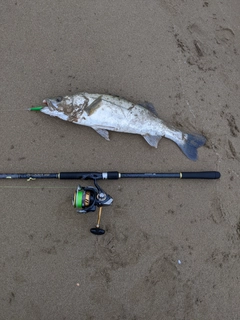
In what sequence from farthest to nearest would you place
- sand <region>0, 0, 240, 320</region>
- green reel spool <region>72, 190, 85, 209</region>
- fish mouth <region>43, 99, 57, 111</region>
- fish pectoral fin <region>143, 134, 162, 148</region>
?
fish pectoral fin <region>143, 134, 162, 148</region>
fish mouth <region>43, 99, 57, 111</region>
sand <region>0, 0, 240, 320</region>
green reel spool <region>72, 190, 85, 209</region>

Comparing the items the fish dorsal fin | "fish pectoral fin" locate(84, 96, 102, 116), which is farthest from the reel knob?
the fish dorsal fin

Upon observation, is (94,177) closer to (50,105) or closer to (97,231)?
(97,231)

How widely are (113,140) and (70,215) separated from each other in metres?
0.91

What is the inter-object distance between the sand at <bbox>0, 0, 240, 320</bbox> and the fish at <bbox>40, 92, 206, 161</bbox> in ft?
0.33

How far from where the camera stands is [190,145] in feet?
10.8

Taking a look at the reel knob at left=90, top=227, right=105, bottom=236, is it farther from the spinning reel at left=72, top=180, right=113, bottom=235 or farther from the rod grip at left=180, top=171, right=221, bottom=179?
the rod grip at left=180, top=171, right=221, bottom=179

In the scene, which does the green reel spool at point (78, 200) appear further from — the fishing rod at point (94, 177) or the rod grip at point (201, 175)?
the rod grip at point (201, 175)

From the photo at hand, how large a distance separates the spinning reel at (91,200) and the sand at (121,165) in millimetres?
244

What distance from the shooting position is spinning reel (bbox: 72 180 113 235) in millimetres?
2750

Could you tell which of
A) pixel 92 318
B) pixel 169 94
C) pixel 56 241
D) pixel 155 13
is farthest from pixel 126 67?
pixel 92 318

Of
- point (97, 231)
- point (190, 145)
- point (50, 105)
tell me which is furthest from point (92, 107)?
point (97, 231)

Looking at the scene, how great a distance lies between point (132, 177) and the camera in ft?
9.98

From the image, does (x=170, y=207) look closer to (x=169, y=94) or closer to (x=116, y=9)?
(x=169, y=94)

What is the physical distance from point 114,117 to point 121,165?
51cm
